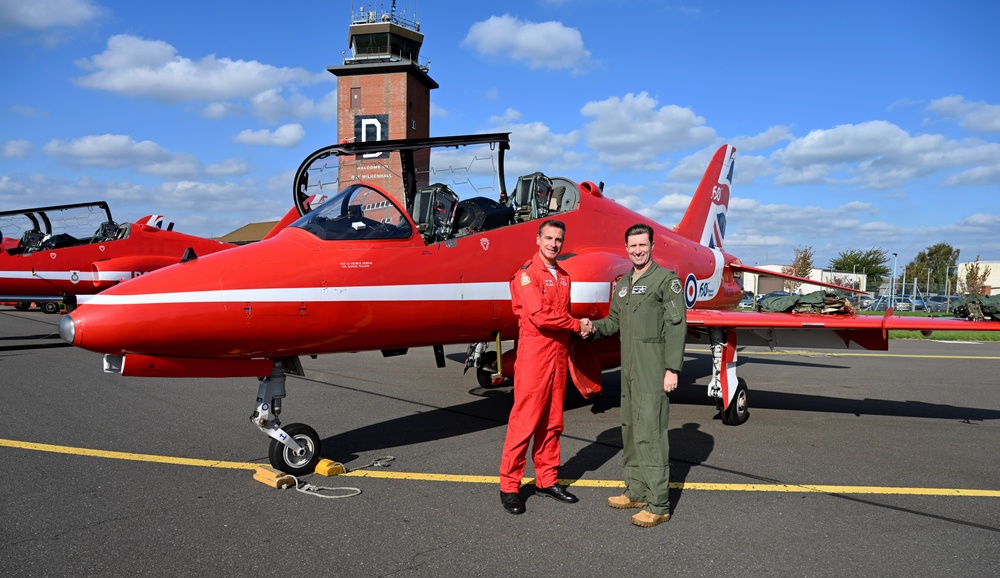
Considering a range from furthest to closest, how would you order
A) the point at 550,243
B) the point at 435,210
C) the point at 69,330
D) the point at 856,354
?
the point at 856,354 < the point at 435,210 < the point at 550,243 < the point at 69,330

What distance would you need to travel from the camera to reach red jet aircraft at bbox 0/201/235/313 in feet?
50.5

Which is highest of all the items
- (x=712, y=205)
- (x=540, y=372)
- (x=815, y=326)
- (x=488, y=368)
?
(x=712, y=205)

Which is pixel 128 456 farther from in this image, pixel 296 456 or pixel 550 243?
pixel 550 243

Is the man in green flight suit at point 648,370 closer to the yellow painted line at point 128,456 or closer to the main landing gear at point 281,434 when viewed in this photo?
the main landing gear at point 281,434

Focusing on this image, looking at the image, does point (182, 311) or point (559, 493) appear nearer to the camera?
point (182, 311)

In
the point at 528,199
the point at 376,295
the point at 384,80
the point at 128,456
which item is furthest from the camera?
the point at 384,80

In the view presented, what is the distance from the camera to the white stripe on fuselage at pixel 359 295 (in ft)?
14.2

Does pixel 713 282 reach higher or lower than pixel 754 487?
higher

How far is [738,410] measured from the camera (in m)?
7.34

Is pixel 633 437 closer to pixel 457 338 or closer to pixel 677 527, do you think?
pixel 677 527

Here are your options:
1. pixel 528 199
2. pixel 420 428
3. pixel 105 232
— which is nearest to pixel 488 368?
pixel 420 428

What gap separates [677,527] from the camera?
159 inches

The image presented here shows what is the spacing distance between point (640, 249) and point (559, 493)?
5.85ft

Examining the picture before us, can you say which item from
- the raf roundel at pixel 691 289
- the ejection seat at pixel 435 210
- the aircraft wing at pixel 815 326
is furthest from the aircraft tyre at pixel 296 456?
the raf roundel at pixel 691 289
